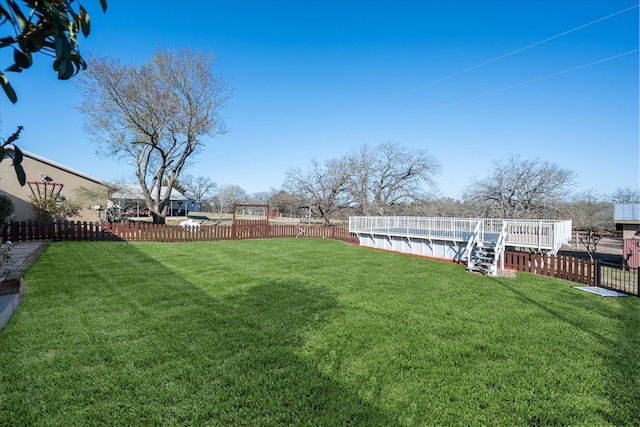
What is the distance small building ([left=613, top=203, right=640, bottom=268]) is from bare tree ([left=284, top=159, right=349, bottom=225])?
1969 centimetres

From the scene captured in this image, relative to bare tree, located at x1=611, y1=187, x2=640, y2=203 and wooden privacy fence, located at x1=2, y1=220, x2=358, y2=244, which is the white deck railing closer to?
wooden privacy fence, located at x1=2, y1=220, x2=358, y2=244

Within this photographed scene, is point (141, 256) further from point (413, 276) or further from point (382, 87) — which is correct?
point (382, 87)

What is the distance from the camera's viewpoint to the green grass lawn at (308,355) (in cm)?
266

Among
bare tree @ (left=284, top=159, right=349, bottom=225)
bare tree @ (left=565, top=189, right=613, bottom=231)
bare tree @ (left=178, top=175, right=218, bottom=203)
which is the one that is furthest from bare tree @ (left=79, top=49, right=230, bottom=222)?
bare tree @ (left=178, top=175, right=218, bottom=203)

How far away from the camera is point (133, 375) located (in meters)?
3.08

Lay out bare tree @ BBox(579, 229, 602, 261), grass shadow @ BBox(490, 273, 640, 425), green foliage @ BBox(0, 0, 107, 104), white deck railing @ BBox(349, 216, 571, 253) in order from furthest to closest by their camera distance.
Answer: bare tree @ BBox(579, 229, 602, 261) → white deck railing @ BBox(349, 216, 571, 253) → grass shadow @ BBox(490, 273, 640, 425) → green foliage @ BBox(0, 0, 107, 104)

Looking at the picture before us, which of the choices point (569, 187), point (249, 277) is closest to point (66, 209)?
point (249, 277)

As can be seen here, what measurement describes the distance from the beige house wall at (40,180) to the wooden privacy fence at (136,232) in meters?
5.03

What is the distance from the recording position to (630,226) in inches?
619

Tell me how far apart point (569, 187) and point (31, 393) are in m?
28.9

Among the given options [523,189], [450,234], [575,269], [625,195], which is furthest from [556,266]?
[625,195]

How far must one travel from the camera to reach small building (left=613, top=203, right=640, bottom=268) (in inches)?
549

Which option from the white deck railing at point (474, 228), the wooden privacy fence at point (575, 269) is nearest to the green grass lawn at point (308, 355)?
the wooden privacy fence at point (575, 269)

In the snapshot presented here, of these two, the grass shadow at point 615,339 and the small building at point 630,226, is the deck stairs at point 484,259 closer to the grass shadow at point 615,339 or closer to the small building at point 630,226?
the grass shadow at point 615,339
